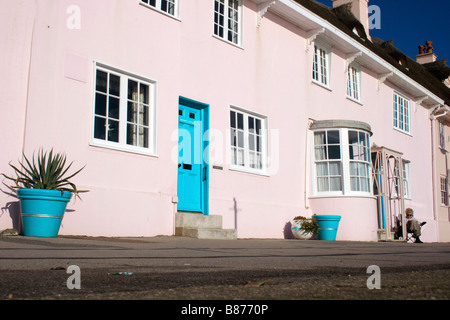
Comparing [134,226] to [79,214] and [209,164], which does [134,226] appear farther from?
[209,164]

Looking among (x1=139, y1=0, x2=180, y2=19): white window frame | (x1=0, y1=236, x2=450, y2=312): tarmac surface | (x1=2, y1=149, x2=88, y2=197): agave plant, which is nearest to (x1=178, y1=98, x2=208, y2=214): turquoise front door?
(x1=139, y1=0, x2=180, y2=19): white window frame

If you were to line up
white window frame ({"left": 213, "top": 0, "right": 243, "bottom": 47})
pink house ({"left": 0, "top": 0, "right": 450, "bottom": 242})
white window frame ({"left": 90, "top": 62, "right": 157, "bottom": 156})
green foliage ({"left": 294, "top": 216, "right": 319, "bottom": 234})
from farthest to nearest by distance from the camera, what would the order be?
green foliage ({"left": 294, "top": 216, "right": 319, "bottom": 234}), white window frame ({"left": 213, "top": 0, "right": 243, "bottom": 47}), white window frame ({"left": 90, "top": 62, "right": 157, "bottom": 156}), pink house ({"left": 0, "top": 0, "right": 450, "bottom": 242})

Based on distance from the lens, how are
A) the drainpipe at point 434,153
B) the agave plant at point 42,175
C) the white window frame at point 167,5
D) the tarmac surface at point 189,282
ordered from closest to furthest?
the tarmac surface at point 189,282
the agave plant at point 42,175
the white window frame at point 167,5
the drainpipe at point 434,153

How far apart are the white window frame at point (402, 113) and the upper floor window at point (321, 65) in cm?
498

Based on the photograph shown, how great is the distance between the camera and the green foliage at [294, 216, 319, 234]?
1164 centimetres

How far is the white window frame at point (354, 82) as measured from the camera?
15.9 m

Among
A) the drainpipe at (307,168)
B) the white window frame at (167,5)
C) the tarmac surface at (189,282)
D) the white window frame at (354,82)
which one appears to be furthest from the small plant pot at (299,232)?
the tarmac surface at (189,282)

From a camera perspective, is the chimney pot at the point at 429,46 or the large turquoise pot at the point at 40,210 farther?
the chimney pot at the point at 429,46

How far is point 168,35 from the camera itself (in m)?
9.90

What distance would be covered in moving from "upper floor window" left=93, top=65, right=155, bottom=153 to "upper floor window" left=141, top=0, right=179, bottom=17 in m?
1.66

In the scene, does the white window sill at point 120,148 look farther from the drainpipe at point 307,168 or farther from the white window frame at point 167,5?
the drainpipe at point 307,168

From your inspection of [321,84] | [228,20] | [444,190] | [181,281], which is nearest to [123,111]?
[228,20]

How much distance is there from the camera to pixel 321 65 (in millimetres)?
14719

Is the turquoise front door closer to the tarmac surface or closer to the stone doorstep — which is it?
the stone doorstep
